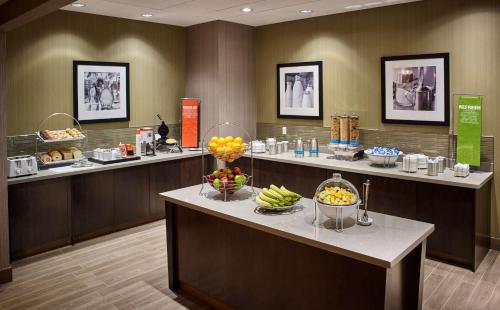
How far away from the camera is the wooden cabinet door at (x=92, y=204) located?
15.7 feet

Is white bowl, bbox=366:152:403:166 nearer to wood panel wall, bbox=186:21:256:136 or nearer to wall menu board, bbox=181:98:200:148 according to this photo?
wood panel wall, bbox=186:21:256:136

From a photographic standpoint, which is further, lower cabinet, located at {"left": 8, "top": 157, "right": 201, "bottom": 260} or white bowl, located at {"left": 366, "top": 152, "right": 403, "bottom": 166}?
white bowl, located at {"left": 366, "top": 152, "right": 403, "bottom": 166}

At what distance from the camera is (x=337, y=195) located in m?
2.65

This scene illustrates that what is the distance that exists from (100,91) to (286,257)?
3.78 m

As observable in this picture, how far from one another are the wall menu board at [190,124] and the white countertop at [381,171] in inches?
39.7

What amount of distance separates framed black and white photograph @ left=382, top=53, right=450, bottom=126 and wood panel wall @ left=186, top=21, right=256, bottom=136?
2.09 meters

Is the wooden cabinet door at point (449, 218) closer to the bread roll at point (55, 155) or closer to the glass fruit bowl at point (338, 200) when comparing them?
the glass fruit bowl at point (338, 200)

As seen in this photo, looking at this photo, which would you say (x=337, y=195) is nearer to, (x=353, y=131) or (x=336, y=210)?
(x=336, y=210)

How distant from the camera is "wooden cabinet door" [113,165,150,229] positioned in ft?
16.9

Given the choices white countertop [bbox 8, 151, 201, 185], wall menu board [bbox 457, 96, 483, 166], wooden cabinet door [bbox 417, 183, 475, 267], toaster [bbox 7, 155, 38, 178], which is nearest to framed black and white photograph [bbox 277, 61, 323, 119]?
white countertop [bbox 8, 151, 201, 185]

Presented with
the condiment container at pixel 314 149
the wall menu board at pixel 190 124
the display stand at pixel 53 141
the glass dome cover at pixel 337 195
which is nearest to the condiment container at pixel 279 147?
the condiment container at pixel 314 149

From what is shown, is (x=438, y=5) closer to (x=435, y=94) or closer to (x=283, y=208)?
(x=435, y=94)

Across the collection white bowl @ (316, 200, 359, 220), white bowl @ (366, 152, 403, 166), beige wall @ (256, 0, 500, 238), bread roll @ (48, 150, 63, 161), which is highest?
beige wall @ (256, 0, 500, 238)

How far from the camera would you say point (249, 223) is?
111 inches
